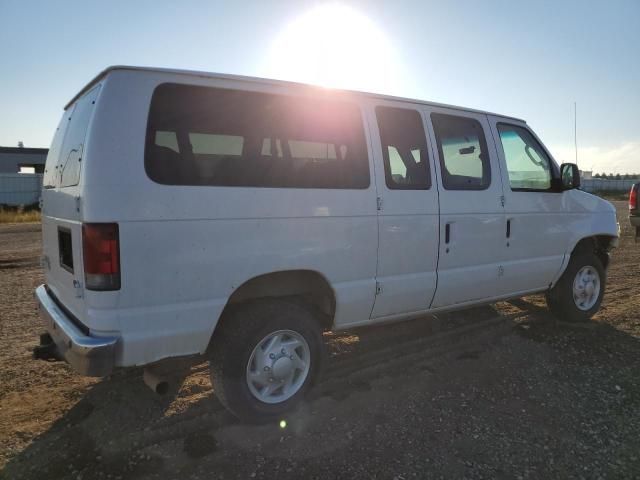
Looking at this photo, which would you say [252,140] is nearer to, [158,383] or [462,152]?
[158,383]

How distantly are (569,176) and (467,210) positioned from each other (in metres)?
1.55

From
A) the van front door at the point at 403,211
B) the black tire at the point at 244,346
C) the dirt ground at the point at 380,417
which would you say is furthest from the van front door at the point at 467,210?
the black tire at the point at 244,346

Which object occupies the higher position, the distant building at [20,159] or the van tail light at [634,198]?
the distant building at [20,159]

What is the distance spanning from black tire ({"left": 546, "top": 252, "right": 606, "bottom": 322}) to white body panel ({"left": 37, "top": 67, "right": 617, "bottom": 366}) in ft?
3.94

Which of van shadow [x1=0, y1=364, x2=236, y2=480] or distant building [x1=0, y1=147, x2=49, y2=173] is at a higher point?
distant building [x1=0, y1=147, x2=49, y2=173]

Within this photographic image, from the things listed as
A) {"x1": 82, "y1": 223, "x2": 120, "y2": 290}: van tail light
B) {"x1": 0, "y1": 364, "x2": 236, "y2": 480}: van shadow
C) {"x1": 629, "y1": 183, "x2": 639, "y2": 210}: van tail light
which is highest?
{"x1": 629, "y1": 183, "x2": 639, "y2": 210}: van tail light

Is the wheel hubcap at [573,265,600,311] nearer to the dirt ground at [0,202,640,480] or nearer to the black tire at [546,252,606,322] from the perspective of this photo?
the black tire at [546,252,606,322]

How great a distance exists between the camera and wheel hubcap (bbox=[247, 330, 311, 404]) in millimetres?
3152

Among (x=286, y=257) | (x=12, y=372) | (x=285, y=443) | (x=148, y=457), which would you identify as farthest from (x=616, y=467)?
(x=12, y=372)

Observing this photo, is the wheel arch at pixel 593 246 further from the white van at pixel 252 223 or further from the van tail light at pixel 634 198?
the van tail light at pixel 634 198

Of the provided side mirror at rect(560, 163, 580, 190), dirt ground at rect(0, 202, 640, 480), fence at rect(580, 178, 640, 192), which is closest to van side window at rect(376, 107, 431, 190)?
dirt ground at rect(0, 202, 640, 480)

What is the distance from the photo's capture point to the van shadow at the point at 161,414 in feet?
9.08

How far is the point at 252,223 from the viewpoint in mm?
2980

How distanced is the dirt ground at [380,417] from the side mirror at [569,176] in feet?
5.17
